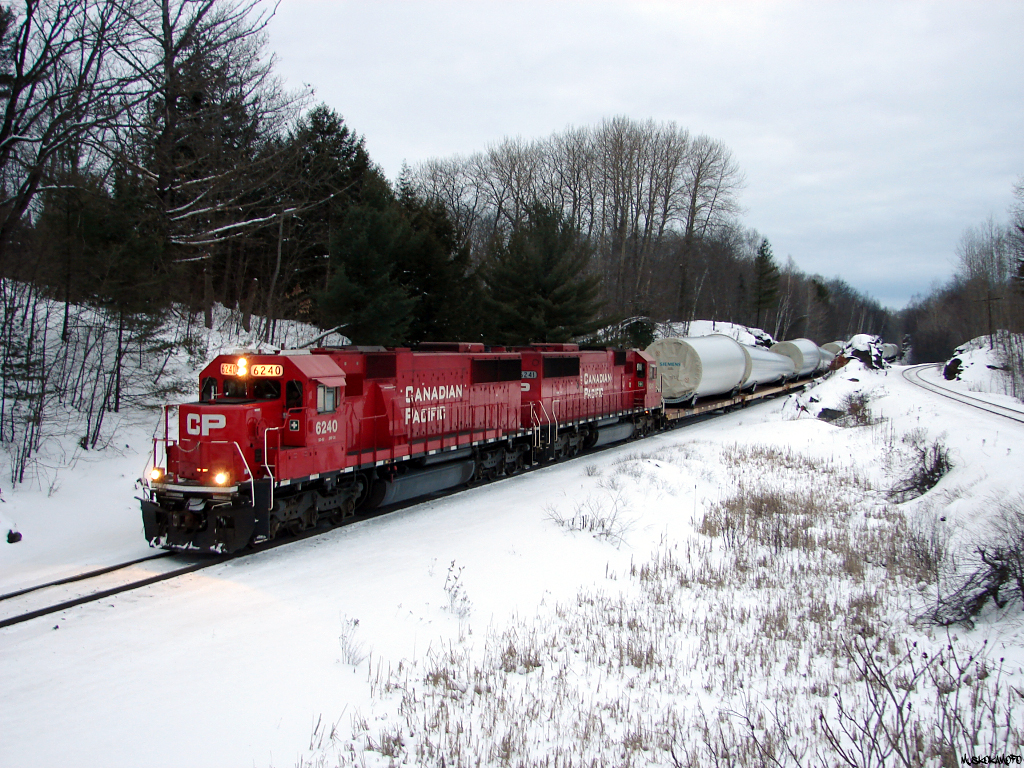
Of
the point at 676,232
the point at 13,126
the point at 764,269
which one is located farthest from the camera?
the point at 764,269

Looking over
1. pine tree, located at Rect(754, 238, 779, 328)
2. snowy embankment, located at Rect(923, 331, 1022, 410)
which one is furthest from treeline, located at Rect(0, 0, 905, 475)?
pine tree, located at Rect(754, 238, 779, 328)

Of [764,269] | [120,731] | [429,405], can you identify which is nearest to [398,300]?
[429,405]

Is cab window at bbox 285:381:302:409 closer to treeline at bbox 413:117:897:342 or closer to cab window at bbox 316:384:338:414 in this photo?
cab window at bbox 316:384:338:414

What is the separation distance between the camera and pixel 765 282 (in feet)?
225

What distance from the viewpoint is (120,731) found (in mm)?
5125

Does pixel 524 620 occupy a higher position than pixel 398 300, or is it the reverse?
pixel 398 300

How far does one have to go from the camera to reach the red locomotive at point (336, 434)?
30.5 ft

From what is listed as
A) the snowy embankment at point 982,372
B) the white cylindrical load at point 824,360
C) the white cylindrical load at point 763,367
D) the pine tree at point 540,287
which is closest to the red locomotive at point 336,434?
the pine tree at point 540,287

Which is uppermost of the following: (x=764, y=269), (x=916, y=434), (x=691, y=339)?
(x=764, y=269)

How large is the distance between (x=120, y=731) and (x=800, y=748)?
5412 millimetres

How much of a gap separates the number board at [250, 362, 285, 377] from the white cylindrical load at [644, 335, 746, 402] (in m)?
16.4

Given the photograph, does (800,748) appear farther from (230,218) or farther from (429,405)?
(230,218)

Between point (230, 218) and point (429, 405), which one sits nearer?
point (429, 405)

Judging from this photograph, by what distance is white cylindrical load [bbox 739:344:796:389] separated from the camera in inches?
1162
